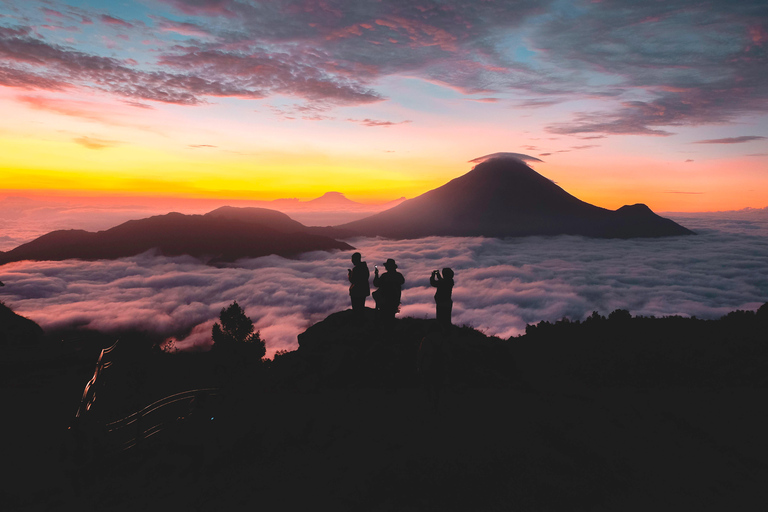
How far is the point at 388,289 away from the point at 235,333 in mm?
35833

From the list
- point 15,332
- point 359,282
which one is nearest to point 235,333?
point 15,332

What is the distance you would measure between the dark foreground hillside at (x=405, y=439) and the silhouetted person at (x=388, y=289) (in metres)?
0.80

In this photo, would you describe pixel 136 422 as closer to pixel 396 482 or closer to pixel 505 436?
pixel 396 482

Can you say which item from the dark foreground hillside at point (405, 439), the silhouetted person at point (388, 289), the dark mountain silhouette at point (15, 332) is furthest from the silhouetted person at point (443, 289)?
the dark mountain silhouette at point (15, 332)

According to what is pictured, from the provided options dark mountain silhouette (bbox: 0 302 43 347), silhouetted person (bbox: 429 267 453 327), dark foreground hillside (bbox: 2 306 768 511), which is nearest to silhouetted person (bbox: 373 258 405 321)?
dark foreground hillside (bbox: 2 306 768 511)

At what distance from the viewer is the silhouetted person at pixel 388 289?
12156 millimetres

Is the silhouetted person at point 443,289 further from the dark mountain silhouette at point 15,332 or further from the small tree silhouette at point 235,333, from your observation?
the small tree silhouette at point 235,333

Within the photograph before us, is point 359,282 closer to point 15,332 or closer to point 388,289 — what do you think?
point 388,289

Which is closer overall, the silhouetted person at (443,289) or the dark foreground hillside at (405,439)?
the dark foreground hillside at (405,439)

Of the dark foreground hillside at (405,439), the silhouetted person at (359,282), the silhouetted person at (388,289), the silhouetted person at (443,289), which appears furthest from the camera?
the silhouetted person at (359,282)

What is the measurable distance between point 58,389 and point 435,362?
12.1 m

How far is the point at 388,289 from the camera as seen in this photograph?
12.3 m

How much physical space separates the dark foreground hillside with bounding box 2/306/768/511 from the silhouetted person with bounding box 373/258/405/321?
2.62ft

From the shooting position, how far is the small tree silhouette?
138ft
